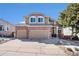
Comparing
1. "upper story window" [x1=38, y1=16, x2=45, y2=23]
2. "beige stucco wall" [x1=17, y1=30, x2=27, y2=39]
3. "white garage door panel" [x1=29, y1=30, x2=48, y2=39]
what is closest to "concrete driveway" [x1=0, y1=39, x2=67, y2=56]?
"beige stucco wall" [x1=17, y1=30, x2=27, y2=39]

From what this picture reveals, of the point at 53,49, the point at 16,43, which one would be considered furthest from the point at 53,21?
the point at 16,43

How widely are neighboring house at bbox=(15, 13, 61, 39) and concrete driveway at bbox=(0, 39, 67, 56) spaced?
0.72ft

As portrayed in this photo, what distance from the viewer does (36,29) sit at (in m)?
6.14

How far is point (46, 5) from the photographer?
555 cm

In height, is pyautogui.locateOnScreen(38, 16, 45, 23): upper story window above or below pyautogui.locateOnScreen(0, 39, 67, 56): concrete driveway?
above

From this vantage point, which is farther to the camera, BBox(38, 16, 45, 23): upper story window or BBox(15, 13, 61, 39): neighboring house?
BBox(38, 16, 45, 23): upper story window

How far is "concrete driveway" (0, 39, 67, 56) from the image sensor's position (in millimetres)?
5488

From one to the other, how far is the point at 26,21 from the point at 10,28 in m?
0.60

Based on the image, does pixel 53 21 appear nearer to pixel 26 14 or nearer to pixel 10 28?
pixel 26 14

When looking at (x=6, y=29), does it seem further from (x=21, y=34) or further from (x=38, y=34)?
(x=38, y=34)

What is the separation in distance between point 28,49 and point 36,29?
742 mm

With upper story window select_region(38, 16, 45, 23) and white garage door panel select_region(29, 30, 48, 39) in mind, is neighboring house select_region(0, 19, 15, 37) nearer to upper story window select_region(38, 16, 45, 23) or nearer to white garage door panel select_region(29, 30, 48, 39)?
white garage door panel select_region(29, 30, 48, 39)

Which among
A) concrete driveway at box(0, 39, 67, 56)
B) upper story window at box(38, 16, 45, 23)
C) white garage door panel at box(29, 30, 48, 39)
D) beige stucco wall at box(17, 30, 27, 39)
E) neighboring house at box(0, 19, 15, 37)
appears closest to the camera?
concrete driveway at box(0, 39, 67, 56)

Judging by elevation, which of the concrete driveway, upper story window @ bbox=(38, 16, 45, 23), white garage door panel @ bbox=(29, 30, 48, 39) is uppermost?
upper story window @ bbox=(38, 16, 45, 23)
